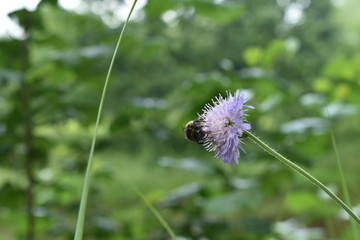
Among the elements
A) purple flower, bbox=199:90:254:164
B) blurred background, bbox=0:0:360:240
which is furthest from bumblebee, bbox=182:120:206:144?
blurred background, bbox=0:0:360:240

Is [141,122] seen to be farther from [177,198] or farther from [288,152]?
[288,152]

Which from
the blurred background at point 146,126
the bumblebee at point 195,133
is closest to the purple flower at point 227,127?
the bumblebee at point 195,133

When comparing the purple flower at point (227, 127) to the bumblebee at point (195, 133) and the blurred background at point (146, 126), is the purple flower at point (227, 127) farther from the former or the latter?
the blurred background at point (146, 126)

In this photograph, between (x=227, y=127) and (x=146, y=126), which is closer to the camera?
(x=227, y=127)

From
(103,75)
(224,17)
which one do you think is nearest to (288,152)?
(224,17)

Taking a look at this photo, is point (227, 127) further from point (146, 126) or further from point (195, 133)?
point (146, 126)

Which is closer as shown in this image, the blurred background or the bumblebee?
the bumblebee

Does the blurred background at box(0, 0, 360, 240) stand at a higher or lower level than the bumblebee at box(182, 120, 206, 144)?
higher

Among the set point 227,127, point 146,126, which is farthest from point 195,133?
point 146,126

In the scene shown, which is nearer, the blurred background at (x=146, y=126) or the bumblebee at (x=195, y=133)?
the bumblebee at (x=195, y=133)

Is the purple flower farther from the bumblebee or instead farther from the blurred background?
the blurred background
